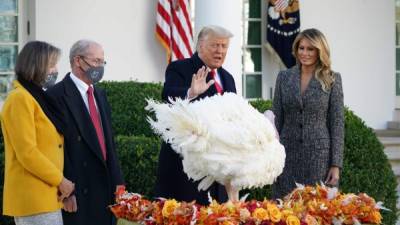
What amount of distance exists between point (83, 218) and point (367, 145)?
3.25 metres

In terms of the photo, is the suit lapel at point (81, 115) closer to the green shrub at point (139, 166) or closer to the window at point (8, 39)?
the green shrub at point (139, 166)

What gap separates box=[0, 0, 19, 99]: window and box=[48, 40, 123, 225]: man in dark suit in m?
5.39

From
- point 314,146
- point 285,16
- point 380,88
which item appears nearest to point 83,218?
point 314,146

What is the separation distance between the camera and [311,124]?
583 centimetres

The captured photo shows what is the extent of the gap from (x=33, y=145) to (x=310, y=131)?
191 cm

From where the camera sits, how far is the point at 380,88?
12727 mm

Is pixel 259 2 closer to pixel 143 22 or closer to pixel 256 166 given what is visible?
pixel 143 22

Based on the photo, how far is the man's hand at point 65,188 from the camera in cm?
516

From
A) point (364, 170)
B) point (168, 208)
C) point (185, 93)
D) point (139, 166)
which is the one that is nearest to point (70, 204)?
point (185, 93)

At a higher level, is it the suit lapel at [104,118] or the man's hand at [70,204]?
the suit lapel at [104,118]

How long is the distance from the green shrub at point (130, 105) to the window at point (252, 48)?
10.6 feet

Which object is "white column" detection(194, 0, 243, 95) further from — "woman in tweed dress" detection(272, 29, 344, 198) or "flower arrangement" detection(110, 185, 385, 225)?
"flower arrangement" detection(110, 185, 385, 225)

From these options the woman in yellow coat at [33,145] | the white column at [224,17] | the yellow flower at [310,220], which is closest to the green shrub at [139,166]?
the white column at [224,17]

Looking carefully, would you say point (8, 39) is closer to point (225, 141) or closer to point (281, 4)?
point (281, 4)
